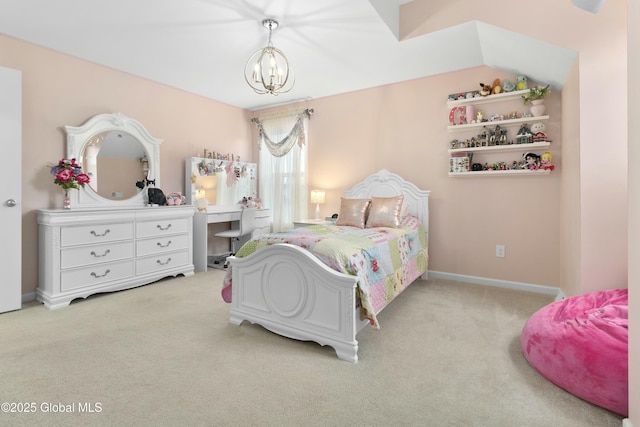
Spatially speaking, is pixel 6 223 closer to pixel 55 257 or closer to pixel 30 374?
pixel 55 257

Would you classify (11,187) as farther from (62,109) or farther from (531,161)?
(531,161)

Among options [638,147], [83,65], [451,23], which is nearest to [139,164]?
[83,65]

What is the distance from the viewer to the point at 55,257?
113 inches

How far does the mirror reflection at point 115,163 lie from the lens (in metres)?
3.48

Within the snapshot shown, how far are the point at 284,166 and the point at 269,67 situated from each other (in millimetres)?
2059

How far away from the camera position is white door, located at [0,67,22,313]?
8.79 ft

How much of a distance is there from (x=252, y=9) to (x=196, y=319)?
2547mm

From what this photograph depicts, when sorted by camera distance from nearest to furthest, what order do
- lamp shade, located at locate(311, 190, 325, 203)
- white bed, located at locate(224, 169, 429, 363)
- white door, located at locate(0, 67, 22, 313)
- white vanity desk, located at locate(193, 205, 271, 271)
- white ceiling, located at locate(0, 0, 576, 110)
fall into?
white bed, located at locate(224, 169, 429, 363) < white ceiling, located at locate(0, 0, 576, 110) < white door, located at locate(0, 67, 22, 313) < white vanity desk, located at locate(193, 205, 271, 271) < lamp shade, located at locate(311, 190, 325, 203)

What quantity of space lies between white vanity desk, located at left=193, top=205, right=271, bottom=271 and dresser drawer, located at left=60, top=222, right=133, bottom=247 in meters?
0.91

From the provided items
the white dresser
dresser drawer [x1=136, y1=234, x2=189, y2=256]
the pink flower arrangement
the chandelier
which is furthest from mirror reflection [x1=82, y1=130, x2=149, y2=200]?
the chandelier

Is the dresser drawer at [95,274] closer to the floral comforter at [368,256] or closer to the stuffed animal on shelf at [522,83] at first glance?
the floral comforter at [368,256]

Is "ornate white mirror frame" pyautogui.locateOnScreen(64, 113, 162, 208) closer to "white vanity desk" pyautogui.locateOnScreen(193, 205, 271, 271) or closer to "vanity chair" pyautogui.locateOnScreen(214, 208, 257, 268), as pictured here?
"white vanity desk" pyautogui.locateOnScreen(193, 205, 271, 271)

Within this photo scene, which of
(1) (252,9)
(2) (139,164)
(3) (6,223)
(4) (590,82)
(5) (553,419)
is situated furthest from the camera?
(2) (139,164)

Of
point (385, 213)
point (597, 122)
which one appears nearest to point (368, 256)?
point (385, 213)
